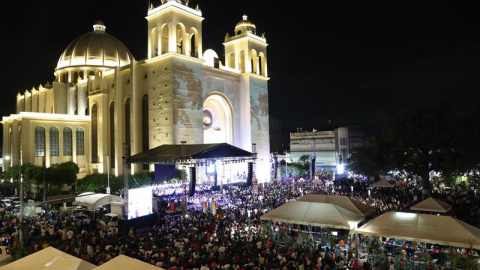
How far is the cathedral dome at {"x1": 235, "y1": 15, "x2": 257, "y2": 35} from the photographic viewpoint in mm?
45031

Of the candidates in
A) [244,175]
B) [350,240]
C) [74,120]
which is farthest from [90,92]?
[350,240]

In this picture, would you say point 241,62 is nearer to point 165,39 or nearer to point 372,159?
point 165,39

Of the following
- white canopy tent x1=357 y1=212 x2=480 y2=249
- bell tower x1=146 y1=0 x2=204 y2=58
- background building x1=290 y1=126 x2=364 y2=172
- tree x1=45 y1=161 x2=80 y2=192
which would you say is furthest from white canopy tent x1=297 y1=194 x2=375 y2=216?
background building x1=290 y1=126 x2=364 y2=172

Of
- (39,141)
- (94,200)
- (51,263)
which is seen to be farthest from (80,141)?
(51,263)

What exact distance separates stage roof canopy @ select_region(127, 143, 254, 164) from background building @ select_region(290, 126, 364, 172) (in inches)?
1593

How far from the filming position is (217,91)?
132 ft

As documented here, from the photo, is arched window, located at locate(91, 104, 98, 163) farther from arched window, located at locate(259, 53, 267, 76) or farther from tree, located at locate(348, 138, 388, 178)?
tree, located at locate(348, 138, 388, 178)

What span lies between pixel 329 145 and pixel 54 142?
45.6 metres

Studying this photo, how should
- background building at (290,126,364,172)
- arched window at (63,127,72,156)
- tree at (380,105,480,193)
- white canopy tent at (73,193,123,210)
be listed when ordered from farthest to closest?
background building at (290,126,364,172)
arched window at (63,127,72,156)
tree at (380,105,480,193)
white canopy tent at (73,193,123,210)

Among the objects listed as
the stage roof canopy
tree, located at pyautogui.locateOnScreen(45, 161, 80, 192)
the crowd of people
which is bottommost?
the crowd of people

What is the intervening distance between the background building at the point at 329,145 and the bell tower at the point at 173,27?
33129 mm

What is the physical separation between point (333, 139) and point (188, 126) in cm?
3770

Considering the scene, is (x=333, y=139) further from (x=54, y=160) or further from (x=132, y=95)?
(x=54, y=160)

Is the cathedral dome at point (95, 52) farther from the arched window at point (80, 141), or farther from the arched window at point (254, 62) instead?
the arched window at point (254, 62)
